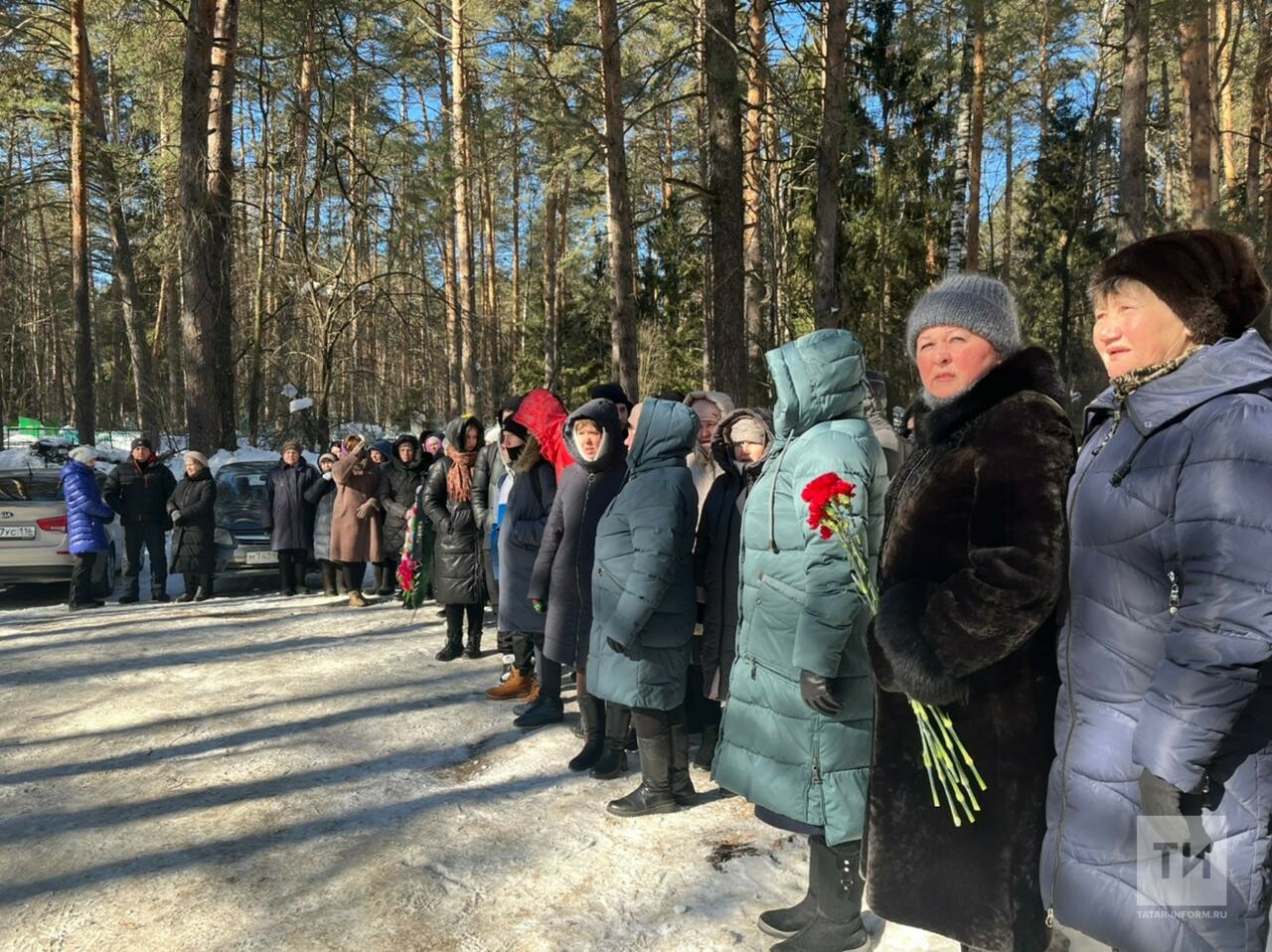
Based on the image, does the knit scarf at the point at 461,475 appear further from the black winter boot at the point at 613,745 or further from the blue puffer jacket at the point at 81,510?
the blue puffer jacket at the point at 81,510

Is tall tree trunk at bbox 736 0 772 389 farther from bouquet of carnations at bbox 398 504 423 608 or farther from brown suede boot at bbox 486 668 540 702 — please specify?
brown suede boot at bbox 486 668 540 702

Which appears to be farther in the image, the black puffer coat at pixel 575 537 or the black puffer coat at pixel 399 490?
the black puffer coat at pixel 399 490

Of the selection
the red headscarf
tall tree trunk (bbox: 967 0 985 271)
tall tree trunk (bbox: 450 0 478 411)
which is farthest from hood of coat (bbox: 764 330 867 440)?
tall tree trunk (bbox: 967 0 985 271)

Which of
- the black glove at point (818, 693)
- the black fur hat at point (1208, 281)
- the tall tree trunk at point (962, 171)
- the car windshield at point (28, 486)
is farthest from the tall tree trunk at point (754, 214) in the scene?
the black fur hat at point (1208, 281)

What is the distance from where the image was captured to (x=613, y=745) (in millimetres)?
4445

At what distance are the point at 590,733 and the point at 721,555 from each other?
1178 mm

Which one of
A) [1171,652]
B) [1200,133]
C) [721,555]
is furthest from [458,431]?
Result: [1200,133]

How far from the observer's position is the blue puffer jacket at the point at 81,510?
8.74m

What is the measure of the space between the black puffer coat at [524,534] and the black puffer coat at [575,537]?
51 centimetres

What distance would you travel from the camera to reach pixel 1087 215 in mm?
24375

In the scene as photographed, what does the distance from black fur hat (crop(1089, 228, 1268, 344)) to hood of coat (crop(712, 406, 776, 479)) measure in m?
2.04

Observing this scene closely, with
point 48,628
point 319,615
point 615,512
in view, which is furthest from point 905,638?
point 48,628

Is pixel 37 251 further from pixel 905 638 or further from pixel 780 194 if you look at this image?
pixel 905 638

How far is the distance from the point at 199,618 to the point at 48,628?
1227mm
